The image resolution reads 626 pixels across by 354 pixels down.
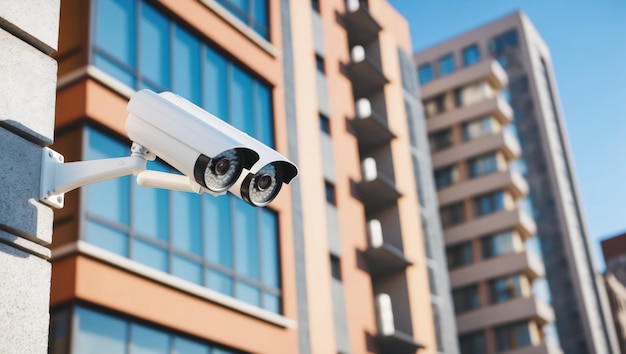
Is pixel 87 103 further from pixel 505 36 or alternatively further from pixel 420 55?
pixel 505 36

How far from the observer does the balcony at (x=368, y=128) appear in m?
28.6

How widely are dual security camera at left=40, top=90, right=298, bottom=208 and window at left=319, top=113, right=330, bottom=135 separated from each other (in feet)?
72.8

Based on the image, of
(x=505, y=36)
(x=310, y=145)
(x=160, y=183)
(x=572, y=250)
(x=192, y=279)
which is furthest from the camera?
(x=505, y=36)

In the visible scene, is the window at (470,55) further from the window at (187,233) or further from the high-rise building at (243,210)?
the window at (187,233)

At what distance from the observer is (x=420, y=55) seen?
2402 inches

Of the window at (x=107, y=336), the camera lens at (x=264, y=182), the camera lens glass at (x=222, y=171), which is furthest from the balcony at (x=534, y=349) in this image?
the camera lens glass at (x=222, y=171)

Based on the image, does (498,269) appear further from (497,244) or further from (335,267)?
(335,267)

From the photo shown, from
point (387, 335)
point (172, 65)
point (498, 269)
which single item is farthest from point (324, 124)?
point (498, 269)

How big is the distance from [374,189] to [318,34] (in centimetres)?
549

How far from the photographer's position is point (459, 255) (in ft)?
155

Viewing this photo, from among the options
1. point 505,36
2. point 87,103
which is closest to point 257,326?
point 87,103

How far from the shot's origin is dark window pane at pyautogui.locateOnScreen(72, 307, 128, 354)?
13359mm

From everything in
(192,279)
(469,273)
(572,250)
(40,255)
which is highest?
(572,250)

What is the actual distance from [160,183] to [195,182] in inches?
16.0
